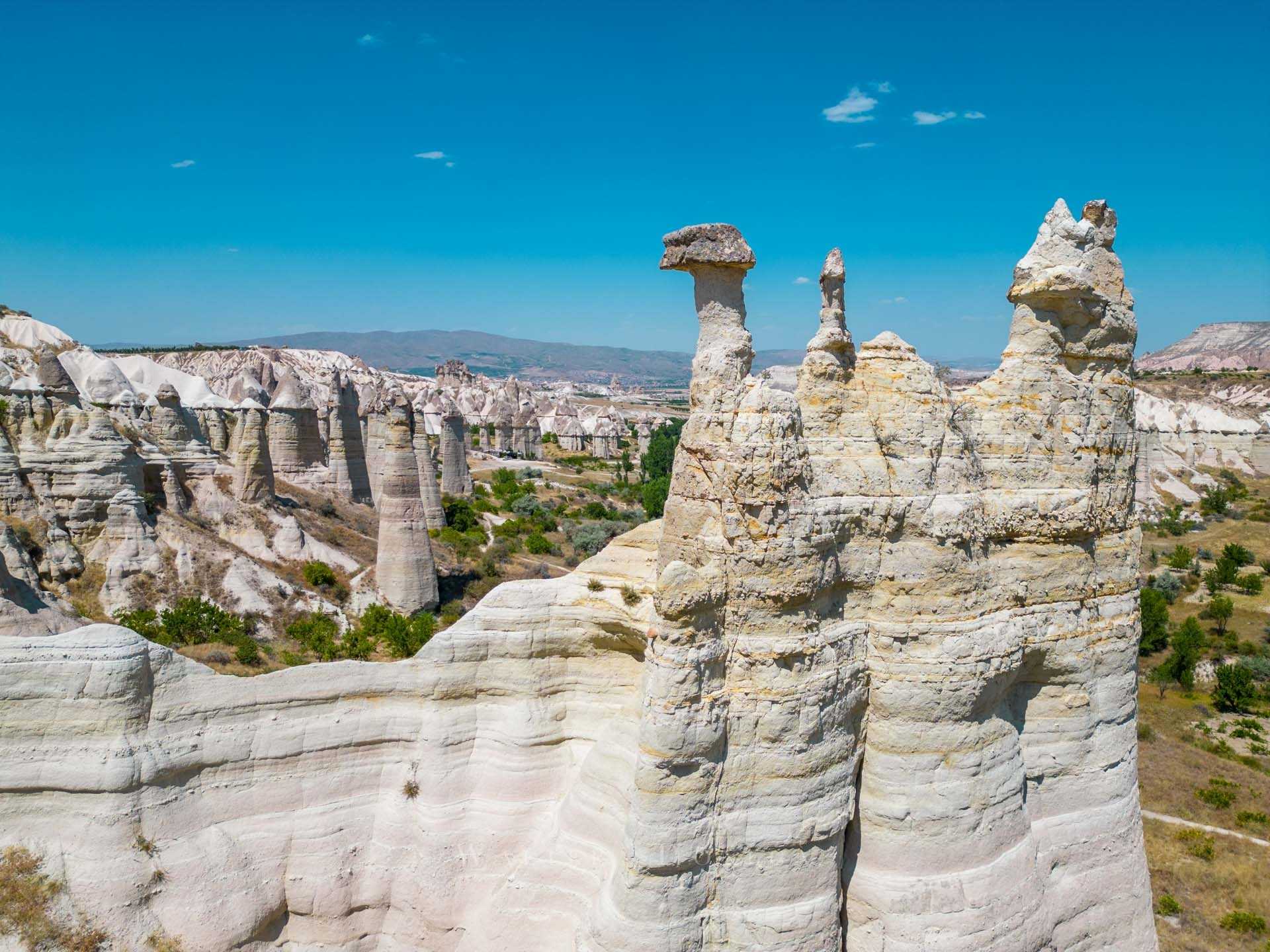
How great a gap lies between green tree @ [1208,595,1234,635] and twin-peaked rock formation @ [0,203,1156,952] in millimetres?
36585

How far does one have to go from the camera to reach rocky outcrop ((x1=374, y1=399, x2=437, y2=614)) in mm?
30625

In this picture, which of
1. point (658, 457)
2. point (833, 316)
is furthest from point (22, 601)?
point (658, 457)

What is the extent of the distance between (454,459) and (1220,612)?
49.7 meters

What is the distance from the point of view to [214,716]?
387 inches

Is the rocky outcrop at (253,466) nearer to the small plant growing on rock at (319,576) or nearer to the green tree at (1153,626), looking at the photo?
the small plant growing on rock at (319,576)

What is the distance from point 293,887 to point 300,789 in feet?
3.95

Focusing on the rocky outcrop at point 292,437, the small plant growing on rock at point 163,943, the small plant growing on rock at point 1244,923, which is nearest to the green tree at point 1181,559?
the small plant growing on rock at point 1244,923

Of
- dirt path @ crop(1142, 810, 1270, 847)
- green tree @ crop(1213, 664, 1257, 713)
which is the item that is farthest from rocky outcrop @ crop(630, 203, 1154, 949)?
green tree @ crop(1213, 664, 1257, 713)

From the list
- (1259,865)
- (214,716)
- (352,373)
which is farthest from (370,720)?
(352,373)

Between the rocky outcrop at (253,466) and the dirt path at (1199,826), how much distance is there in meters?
35.2

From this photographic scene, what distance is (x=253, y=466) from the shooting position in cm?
3450

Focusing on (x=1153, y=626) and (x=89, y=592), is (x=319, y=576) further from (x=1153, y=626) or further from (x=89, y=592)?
(x=1153, y=626)

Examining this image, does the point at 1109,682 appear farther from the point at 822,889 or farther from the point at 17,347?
the point at 17,347

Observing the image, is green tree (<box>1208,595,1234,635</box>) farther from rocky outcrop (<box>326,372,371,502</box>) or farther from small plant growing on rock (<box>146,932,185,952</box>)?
rocky outcrop (<box>326,372,371,502</box>)
